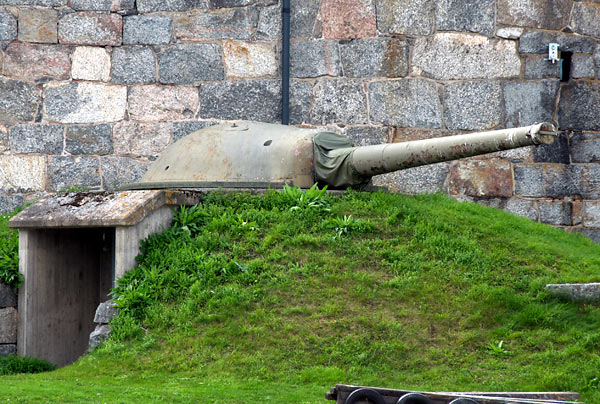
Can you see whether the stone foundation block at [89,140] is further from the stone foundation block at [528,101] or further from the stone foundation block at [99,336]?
the stone foundation block at [528,101]

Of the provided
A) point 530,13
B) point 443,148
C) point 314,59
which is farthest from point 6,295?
point 530,13

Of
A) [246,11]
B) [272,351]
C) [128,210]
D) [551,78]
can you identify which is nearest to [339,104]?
[246,11]

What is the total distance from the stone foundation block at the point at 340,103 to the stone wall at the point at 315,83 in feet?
0.04

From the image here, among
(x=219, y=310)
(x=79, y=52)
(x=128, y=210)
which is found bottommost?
(x=219, y=310)

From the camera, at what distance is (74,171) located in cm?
1155

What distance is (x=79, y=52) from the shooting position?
38.1 ft

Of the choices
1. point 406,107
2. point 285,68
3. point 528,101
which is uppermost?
point 285,68

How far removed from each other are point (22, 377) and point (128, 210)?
70.2 inches

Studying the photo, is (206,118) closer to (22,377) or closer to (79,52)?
(79,52)

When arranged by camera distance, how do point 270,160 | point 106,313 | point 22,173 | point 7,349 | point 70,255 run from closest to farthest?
point 106,313, point 7,349, point 270,160, point 70,255, point 22,173

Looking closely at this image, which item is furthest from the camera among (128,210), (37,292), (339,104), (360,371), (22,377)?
(339,104)

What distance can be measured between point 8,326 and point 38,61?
4.46 metres

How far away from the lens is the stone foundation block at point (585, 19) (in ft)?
38.4

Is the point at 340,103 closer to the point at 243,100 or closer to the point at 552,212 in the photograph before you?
the point at 243,100
